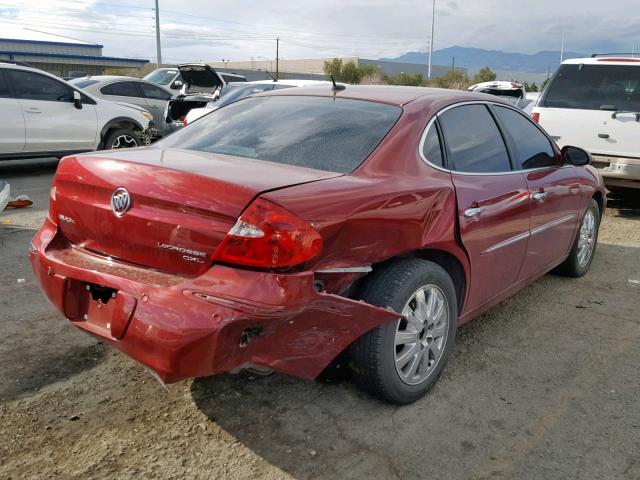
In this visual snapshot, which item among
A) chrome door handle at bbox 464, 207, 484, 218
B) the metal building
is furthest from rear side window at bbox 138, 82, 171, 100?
the metal building

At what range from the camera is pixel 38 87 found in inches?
368

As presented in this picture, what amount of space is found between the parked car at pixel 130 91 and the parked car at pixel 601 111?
7621 millimetres

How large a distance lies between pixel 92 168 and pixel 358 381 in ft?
5.35

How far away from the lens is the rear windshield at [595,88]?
7.71 metres

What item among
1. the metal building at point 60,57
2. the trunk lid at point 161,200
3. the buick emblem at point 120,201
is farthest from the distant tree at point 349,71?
the buick emblem at point 120,201

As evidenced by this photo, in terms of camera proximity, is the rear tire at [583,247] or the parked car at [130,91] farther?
the parked car at [130,91]

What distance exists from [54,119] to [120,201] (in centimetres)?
783

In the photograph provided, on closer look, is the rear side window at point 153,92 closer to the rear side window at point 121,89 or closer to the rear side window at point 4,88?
the rear side window at point 121,89

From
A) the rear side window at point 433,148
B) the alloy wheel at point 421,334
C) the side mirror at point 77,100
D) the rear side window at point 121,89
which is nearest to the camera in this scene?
the alloy wheel at point 421,334

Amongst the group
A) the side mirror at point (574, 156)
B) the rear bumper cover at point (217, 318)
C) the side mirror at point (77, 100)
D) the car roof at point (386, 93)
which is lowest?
the rear bumper cover at point (217, 318)

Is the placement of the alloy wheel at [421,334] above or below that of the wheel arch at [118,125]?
below

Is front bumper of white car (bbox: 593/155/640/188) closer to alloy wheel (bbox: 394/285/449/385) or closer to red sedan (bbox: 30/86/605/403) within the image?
red sedan (bbox: 30/86/605/403)

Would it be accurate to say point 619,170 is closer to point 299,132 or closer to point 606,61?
point 606,61

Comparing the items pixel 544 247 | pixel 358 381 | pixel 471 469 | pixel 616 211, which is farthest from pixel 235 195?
pixel 616 211
